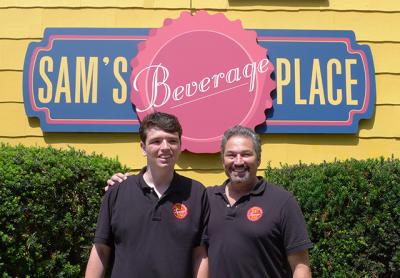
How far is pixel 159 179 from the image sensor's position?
253cm

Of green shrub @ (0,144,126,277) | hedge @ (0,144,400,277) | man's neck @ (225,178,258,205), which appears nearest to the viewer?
man's neck @ (225,178,258,205)

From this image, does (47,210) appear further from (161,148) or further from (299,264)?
(299,264)

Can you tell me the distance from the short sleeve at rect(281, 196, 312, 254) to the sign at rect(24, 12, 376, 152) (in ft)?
7.82

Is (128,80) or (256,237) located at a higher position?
(128,80)

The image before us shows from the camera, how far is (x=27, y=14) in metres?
5.19

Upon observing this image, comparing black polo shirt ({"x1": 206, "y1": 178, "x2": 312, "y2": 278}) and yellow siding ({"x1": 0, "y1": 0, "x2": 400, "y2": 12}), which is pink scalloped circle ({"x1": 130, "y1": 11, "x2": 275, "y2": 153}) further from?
black polo shirt ({"x1": 206, "y1": 178, "x2": 312, "y2": 278})

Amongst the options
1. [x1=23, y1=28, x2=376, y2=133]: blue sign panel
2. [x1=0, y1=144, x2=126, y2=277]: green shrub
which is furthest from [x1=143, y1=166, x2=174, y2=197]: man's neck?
[x1=23, y1=28, x2=376, y2=133]: blue sign panel

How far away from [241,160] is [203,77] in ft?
8.21

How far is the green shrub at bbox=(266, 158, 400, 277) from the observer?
363 cm

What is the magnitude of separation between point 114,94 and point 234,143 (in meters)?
2.62

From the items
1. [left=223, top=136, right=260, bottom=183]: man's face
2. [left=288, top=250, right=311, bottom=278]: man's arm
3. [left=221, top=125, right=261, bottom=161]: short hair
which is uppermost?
[left=221, top=125, right=261, bottom=161]: short hair

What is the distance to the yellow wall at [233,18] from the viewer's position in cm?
502

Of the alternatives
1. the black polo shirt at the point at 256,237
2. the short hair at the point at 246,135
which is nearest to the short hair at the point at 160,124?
the short hair at the point at 246,135

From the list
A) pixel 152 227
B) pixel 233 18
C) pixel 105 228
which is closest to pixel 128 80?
pixel 233 18
